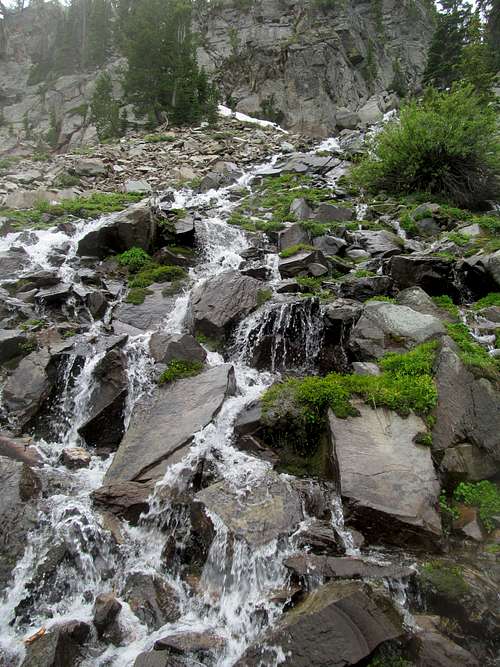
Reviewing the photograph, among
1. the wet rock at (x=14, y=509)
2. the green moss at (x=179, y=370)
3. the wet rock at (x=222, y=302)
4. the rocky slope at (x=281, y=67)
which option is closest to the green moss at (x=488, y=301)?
the wet rock at (x=222, y=302)

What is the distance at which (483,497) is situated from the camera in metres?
6.45

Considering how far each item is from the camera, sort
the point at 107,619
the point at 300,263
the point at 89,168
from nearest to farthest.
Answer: the point at 107,619 < the point at 300,263 < the point at 89,168

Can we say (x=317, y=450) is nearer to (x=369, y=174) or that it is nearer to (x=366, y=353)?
(x=366, y=353)

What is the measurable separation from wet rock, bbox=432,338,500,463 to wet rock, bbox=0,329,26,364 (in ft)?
27.0

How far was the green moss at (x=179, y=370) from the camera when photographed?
895 centimetres

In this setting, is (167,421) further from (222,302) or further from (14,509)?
(222,302)

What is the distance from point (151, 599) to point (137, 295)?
7981mm

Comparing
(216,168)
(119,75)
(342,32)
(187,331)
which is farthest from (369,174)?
(342,32)

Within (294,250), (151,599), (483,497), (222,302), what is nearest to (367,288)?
(294,250)

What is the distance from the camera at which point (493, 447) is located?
23.0 ft

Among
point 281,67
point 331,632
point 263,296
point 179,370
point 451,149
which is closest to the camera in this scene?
point 331,632

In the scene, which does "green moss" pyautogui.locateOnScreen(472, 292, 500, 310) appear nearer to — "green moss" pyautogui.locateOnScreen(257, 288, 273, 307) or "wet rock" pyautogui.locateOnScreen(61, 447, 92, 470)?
"green moss" pyautogui.locateOnScreen(257, 288, 273, 307)

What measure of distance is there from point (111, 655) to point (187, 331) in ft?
22.4

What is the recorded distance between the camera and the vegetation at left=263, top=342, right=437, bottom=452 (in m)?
7.54
